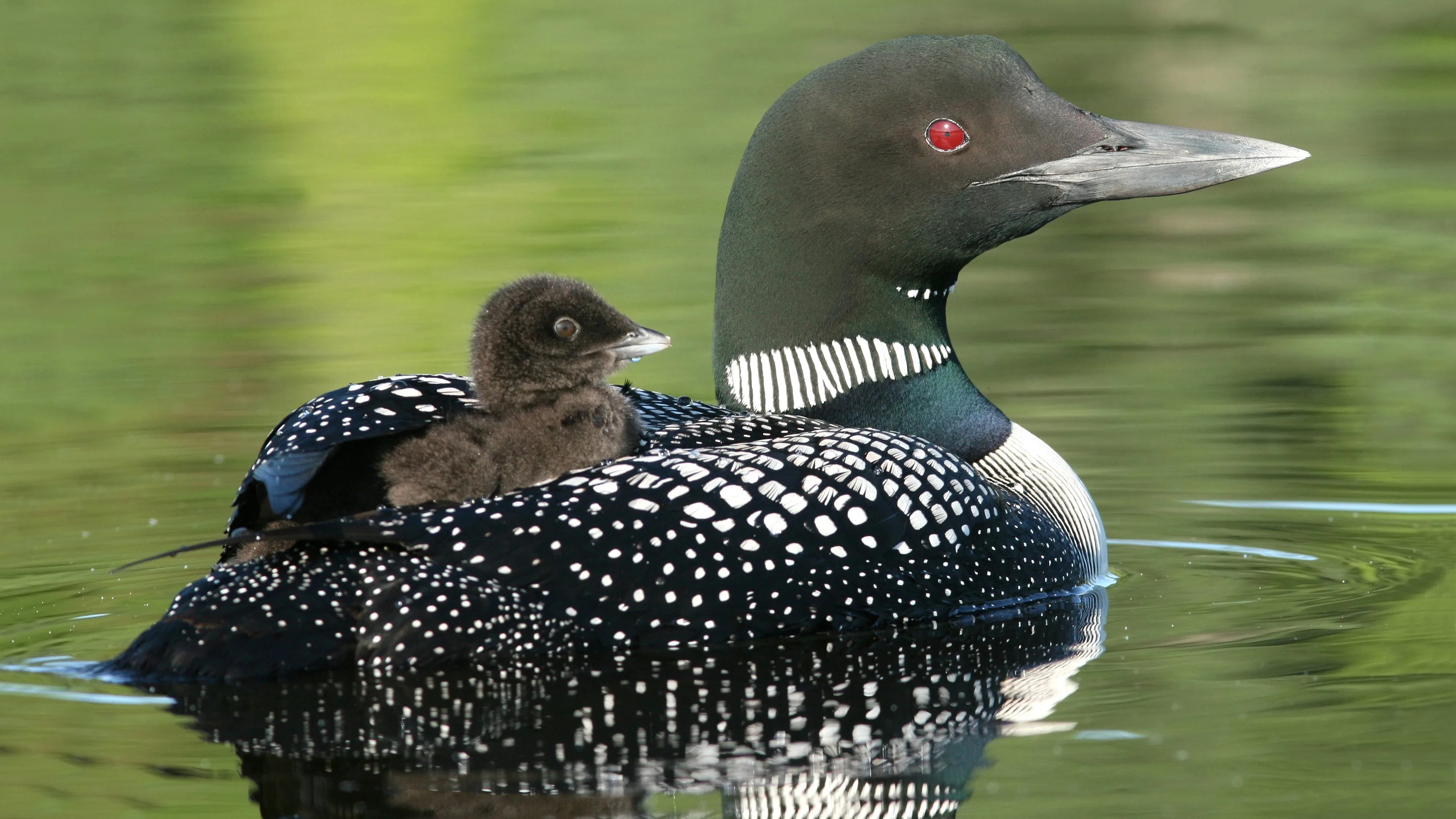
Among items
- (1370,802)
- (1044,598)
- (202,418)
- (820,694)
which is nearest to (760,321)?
(1044,598)

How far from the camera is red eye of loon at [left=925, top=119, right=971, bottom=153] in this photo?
5.15m

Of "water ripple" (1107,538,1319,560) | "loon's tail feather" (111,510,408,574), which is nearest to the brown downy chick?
"loon's tail feather" (111,510,408,574)

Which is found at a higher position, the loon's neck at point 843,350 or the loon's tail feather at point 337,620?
the loon's neck at point 843,350

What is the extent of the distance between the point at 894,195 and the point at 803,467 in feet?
2.98

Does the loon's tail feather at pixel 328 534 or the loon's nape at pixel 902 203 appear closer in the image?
the loon's tail feather at pixel 328 534

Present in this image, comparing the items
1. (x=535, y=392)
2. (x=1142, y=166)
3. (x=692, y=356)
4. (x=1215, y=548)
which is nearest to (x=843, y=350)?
(x=1142, y=166)

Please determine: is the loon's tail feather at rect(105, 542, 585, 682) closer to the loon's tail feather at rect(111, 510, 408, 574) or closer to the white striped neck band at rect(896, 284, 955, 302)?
the loon's tail feather at rect(111, 510, 408, 574)

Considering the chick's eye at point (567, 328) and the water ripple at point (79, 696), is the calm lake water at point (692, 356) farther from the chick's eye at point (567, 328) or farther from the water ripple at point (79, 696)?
the chick's eye at point (567, 328)

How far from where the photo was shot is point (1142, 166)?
519cm

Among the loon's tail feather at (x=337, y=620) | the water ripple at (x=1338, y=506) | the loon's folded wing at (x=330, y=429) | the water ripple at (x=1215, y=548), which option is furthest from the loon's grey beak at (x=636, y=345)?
the water ripple at (x=1338, y=506)

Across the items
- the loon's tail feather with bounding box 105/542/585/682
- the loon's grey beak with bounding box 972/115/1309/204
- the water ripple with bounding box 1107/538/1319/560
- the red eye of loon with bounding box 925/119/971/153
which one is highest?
the red eye of loon with bounding box 925/119/971/153

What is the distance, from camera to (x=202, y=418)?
23.7 ft

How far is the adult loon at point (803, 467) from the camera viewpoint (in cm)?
422

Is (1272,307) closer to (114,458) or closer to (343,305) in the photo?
(343,305)
